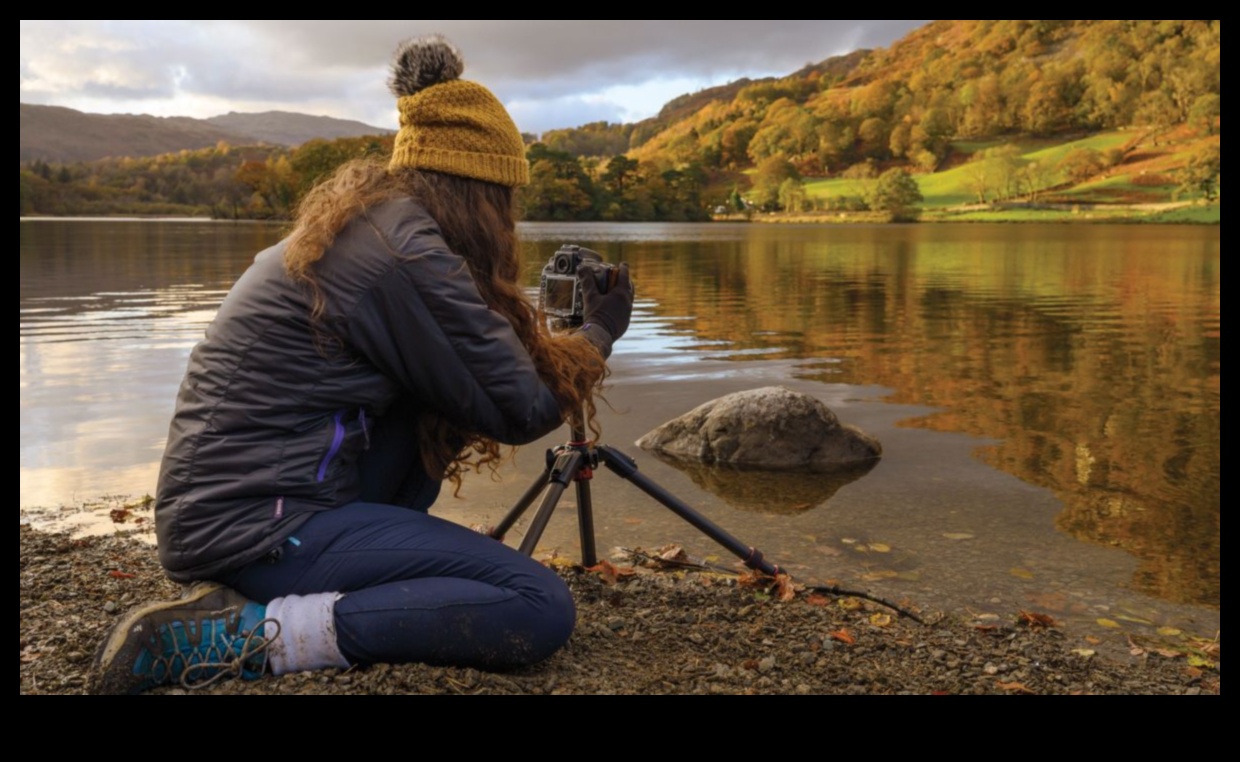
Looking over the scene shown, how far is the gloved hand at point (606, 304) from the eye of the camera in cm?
375

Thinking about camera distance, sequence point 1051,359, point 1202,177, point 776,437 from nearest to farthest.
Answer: point 776,437, point 1051,359, point 1202,177

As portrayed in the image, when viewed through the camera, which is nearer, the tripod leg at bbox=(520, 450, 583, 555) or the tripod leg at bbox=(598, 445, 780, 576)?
the tripod leg at bbox=(520, 450, 583, 555)

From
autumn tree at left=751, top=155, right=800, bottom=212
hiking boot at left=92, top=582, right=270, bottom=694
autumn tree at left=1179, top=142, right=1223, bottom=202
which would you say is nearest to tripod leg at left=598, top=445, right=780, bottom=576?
hiking boot at left=92, top=582, right=270, bottom=694

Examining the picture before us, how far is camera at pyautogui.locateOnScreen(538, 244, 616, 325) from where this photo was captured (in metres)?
3.78

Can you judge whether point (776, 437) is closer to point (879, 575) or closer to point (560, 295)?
point (879, 575)

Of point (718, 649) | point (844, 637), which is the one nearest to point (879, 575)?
point (844, 637)

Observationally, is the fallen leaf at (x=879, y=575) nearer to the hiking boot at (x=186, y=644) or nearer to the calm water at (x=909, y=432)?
the calm water at (x=909, y=432)

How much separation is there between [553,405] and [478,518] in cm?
311

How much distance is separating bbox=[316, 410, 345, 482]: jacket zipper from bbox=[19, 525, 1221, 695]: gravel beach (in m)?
0.64

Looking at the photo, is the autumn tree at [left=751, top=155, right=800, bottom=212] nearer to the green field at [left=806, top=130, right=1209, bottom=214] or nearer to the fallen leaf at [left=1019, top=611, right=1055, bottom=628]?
the green field at [left=806, top=130, right=1209, bottom=214]

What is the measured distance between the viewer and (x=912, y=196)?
113 meters

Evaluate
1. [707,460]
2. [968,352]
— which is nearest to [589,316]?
[707,460]

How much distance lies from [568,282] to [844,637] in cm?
174

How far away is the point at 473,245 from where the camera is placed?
10.8 feet
